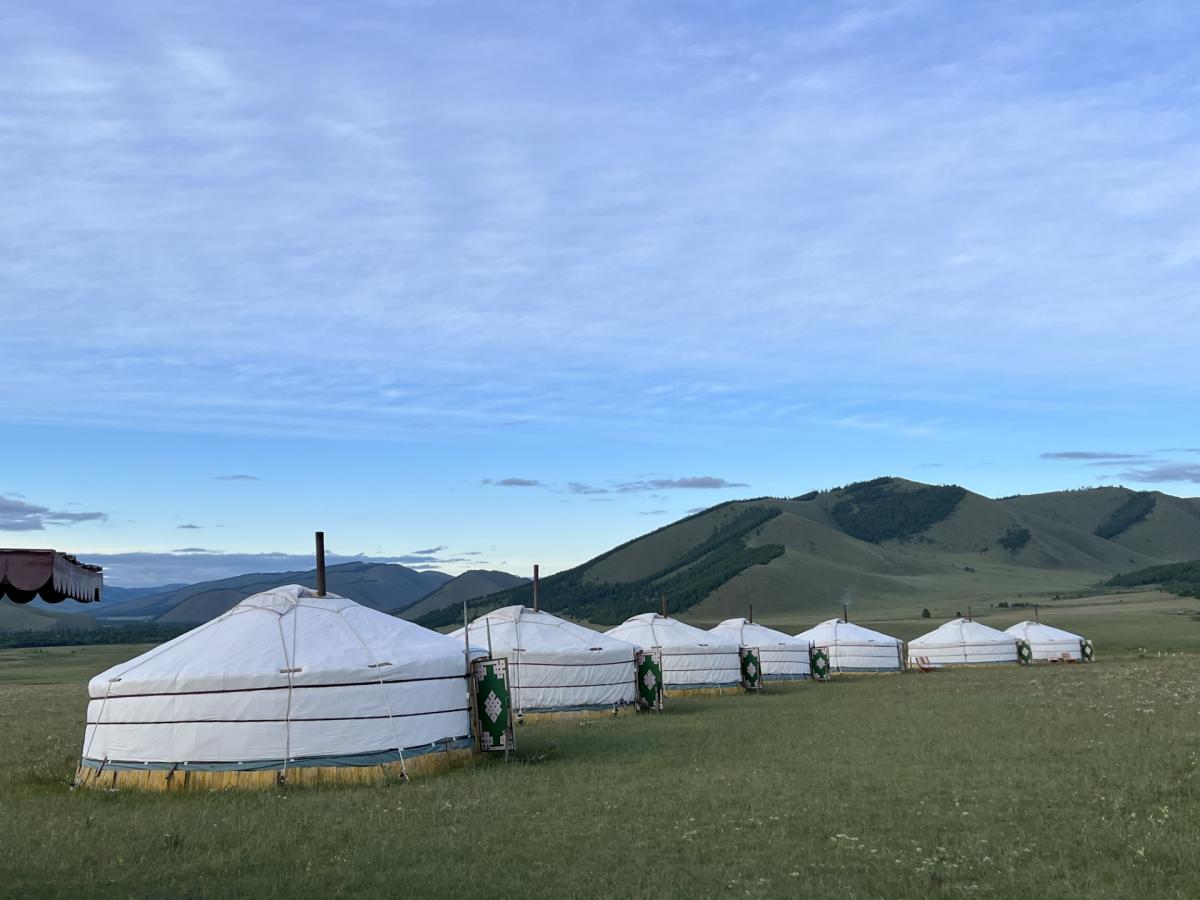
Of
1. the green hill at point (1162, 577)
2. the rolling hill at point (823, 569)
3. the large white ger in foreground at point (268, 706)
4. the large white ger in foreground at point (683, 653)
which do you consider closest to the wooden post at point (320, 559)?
the large white ger in foreground at point (268, 706)

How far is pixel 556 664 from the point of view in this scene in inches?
992

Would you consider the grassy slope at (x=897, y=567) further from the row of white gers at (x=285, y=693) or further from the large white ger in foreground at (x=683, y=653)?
the row of white gers at (x=285, y=693)

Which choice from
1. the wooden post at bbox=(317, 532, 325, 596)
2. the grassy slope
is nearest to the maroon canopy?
the wooden post at bbox=(317, 532, 325, 596)

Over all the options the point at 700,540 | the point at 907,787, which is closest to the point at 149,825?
the point at 907,787

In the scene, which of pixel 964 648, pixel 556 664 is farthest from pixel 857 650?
pixel 556 664

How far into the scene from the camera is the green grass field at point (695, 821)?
30.8 ft

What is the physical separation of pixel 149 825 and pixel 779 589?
114678 mm

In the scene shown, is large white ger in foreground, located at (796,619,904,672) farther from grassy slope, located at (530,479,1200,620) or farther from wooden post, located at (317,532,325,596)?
grassy slope, located at (530,479,1200,620)

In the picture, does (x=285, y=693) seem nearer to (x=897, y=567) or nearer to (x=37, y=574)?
(x=37, y=574)

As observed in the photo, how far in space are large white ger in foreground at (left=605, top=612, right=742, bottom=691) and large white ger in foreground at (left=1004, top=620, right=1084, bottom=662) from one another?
1973 cm

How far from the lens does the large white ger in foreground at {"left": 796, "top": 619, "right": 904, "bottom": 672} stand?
146 feet

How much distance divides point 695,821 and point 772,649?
2774 cm

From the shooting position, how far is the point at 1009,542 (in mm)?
183625

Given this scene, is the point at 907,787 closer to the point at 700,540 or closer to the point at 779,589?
the point at 779,589
